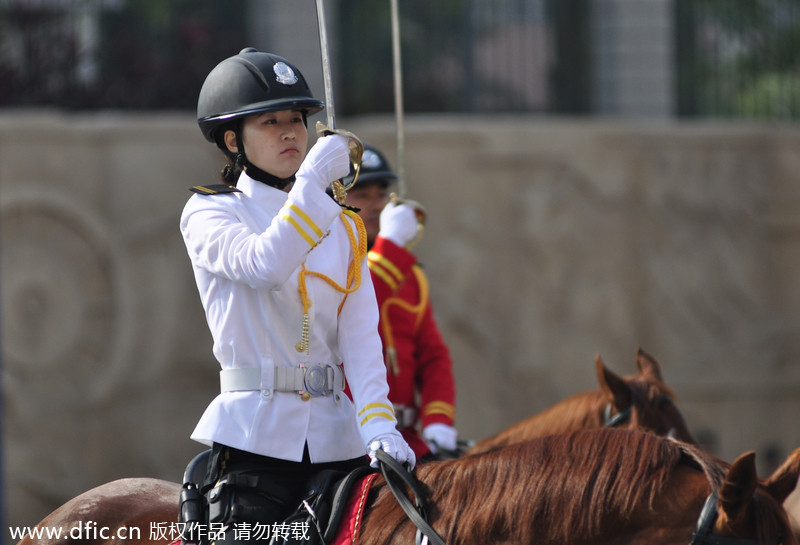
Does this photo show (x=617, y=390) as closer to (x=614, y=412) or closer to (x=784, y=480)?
(x=614, y=412)

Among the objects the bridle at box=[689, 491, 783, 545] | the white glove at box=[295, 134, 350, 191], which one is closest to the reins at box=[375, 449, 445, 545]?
the bridle at box=[689, 491, 783, 545]

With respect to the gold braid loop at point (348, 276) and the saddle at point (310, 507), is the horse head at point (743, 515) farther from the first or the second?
the gold braid loop at point (348, 276)

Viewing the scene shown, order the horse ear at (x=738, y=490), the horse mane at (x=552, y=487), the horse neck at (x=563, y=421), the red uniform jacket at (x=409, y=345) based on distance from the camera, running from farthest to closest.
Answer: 1. the red uniform jacket at (x=409, y=345)
2. the horse neck at (x=563, y=421)
3. the horse mane at (x=552, y=487)
4. the horse ear at (x=738, y=490)

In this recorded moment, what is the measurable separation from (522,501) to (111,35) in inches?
275

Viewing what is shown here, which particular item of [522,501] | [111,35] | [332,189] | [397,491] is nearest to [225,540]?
[397,491]

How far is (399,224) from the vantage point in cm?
416

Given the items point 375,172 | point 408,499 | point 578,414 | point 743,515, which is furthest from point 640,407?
point 743,515

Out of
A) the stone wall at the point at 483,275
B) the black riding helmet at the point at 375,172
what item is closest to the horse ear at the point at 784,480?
the black riding helmet at the point at 375,172

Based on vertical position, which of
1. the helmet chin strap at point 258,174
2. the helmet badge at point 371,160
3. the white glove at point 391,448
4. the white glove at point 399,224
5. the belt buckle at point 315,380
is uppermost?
the helmet chin strap at point 258,174

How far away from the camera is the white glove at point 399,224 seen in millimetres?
4164

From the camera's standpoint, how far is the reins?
218 centimetres

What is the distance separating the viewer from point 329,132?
7.92ft

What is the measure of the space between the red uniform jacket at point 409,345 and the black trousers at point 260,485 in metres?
1.57

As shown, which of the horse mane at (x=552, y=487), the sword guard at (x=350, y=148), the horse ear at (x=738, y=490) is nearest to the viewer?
the horse ear at (x=738, y=490)
